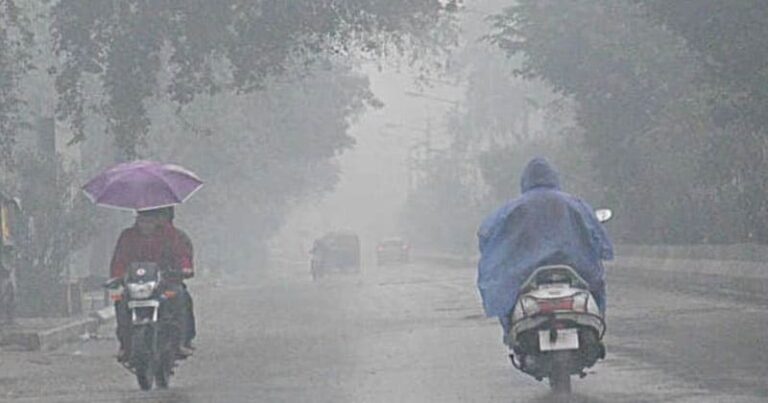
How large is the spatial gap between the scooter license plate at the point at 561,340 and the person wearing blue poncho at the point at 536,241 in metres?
0.53

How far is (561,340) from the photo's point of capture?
13.2 m

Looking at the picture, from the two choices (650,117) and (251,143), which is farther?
(251,143)

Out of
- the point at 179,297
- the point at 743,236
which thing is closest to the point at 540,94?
the point at 743,236

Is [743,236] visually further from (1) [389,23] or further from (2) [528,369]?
(2) [528,369]

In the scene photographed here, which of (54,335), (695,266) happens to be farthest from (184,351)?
(695,266)

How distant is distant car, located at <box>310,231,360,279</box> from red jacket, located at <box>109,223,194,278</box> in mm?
52021

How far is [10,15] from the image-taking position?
88.7 ft

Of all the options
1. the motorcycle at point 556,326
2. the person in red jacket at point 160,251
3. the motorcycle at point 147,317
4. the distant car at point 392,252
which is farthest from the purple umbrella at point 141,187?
the distant car at point 392,252

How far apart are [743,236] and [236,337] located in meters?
16.0

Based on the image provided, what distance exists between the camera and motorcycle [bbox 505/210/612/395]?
13.1m

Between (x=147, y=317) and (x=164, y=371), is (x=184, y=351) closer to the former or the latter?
(x=164, y=371)

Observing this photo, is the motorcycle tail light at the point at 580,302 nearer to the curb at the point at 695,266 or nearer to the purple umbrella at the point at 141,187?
the purple umbrella at the point at 141,187

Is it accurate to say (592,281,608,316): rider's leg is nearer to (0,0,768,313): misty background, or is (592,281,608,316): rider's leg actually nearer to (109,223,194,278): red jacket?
(109,223,194,278): red jacket

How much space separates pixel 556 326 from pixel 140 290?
13.9 ft
